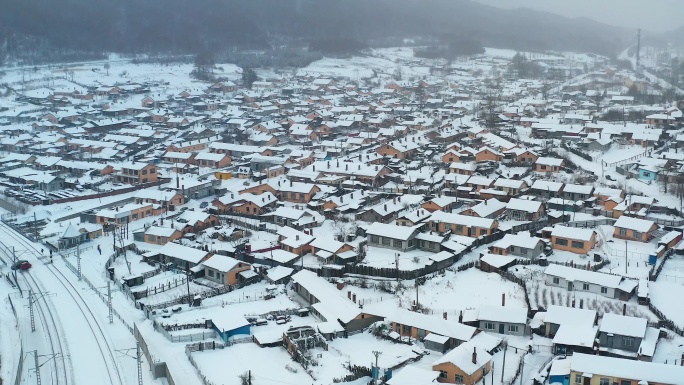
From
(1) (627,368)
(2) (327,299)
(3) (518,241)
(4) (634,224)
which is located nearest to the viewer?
(1) (627,368)

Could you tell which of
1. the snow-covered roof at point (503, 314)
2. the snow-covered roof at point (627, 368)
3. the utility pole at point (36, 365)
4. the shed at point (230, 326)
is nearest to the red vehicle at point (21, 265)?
the utility pole at point (36, 365)

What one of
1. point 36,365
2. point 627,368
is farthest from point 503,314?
point 36,365

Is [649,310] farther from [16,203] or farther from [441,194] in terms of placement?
[16,203]

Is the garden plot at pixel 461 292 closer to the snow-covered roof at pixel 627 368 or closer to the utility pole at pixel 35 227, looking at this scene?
the snow-covered roof at pixel 627 368

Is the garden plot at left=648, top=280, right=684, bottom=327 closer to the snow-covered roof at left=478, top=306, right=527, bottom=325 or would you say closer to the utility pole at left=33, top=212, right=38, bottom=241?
the snow-covered roof at left=478, top=306, right=527, bottom=325

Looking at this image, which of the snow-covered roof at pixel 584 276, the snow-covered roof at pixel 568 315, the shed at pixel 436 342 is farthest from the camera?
the snow-covered roof at pixel 584 276

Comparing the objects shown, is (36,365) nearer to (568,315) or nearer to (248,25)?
(568,315)

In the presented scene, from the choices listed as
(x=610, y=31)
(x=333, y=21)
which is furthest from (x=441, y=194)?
(x=610, y=31)
